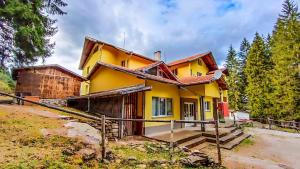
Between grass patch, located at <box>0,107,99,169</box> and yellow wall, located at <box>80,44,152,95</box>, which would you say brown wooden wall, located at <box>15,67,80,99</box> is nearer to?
yellow wall, located at <box>80,44,152,95</box>

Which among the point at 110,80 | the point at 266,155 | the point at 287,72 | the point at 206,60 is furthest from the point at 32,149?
the point at 287,72

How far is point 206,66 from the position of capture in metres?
22.7

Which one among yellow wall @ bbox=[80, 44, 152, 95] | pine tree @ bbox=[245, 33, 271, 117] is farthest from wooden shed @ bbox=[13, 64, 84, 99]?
pine tree @ bbox=[245, 33, 271, 117]

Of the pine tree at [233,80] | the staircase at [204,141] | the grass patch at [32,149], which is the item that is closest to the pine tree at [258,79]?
the pine tree at [233,80]

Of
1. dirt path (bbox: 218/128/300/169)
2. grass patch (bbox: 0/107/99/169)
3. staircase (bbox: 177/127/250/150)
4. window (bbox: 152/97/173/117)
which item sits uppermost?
window (bbox: 152/97/173/117)

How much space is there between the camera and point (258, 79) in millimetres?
26281

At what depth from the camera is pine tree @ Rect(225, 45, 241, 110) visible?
111 feet

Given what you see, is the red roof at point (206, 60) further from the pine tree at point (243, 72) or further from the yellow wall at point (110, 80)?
the pine tree at point (243, 72)

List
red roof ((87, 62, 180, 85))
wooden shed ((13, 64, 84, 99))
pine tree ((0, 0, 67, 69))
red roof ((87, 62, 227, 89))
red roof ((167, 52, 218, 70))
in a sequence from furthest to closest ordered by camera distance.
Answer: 1. red roof ((167, 52, 218, 70))
2. wooden shed ((13, 64, 84, 99))
3. red roof ((87, 62, 227, 89))
4. red roof ((87, 62, 180, 85))
5. pine tree ((0, 0, 67, 69))

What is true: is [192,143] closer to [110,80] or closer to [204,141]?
[204,141]

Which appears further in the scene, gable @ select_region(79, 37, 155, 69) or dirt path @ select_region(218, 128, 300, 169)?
gable @ select_region(79, 37, 155, 69)

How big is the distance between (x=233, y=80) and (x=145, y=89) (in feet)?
101

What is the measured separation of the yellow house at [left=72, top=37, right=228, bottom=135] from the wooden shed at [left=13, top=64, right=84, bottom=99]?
3.03m

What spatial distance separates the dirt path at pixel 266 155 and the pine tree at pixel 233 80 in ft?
72.3
